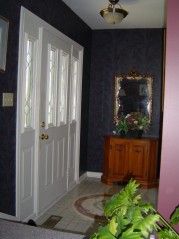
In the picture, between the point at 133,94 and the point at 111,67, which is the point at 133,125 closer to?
the point at 133,94

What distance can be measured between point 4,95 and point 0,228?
53.6 inches

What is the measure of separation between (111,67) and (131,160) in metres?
1.59

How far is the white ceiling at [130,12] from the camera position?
3580 millimetres

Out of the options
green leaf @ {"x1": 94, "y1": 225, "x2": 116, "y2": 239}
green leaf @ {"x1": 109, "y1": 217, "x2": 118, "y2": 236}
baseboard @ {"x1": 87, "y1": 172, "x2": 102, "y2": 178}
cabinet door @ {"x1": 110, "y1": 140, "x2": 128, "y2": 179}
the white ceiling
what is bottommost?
baseboard @ {"x1": 87, "y1": 172, "x2": 102, "y2": 178}

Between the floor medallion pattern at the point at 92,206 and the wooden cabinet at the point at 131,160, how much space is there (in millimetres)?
568

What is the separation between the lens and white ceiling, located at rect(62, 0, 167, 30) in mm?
3580

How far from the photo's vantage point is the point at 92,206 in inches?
141

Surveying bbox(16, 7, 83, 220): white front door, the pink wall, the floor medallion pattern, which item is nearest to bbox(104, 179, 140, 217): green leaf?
the pink wall

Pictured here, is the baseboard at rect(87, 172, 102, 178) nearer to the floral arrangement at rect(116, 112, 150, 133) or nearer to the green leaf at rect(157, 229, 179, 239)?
the floral arrangement at rect(116, 112, 150, 133)

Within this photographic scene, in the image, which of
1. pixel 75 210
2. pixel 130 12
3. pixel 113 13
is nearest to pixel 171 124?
pixel 113 13

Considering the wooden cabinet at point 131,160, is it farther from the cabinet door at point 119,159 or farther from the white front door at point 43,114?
the white front door at point 43,114

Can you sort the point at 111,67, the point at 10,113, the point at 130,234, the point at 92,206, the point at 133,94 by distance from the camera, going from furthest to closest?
the point at 111,67
the point at 133,94
the point at 92,206
the point at 10,113
the point at 130,234

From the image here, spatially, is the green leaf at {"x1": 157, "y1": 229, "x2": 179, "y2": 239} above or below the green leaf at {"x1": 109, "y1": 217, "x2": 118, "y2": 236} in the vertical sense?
below

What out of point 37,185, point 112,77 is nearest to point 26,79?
point 37,185
